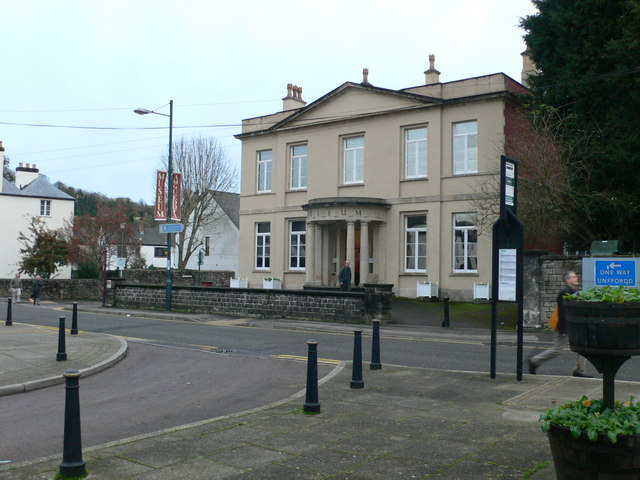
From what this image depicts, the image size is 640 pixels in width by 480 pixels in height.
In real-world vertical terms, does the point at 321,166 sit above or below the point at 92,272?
above

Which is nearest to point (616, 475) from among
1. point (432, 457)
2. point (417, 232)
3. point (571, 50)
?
point (432, 457)

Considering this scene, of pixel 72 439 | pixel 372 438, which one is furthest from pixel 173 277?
pixel 72 439

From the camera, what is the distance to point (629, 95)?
20.8 meters

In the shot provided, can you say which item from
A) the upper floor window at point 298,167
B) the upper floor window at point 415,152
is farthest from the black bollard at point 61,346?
the upper floor window at point 298,167

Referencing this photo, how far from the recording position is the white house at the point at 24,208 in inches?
2239

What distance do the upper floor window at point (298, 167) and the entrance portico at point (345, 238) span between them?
3722 millimetres

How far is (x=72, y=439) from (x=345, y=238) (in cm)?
2704

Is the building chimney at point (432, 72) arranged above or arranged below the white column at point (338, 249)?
above

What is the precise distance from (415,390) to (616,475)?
5132mm

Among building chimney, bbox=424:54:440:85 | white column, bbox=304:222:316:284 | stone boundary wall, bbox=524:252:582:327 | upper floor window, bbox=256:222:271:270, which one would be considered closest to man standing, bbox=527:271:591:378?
stone boundary wall, bbox=524:252:582:327

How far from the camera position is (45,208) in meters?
59.0

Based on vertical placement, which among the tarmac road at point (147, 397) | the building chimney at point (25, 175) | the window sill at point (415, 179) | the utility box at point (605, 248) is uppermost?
the building chimney at point (25, 175)

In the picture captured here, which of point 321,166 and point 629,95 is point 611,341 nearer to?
point 629,95

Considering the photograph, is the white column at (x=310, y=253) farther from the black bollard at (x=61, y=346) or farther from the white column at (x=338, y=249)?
the black bollard at (x=61, y=346)
